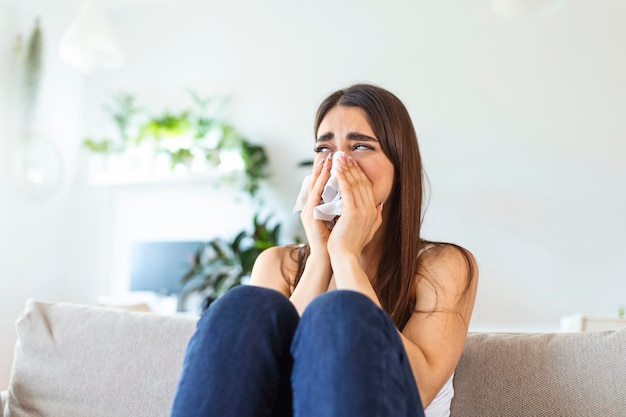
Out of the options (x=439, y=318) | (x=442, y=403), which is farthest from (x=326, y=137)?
(x=442, y=403)

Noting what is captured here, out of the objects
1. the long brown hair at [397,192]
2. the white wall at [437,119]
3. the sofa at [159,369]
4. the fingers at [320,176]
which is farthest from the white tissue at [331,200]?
the white wall at [437,119]

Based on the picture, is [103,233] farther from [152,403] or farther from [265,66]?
[152,403]

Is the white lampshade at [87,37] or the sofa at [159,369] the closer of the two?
the sofa at [159,369]

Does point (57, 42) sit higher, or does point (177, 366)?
point (57, 42)

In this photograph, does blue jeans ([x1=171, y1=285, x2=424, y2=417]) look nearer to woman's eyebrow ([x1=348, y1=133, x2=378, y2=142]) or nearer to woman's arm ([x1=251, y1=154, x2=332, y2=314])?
woman's arm ([x1=251, y1=154, x2=332, y2=314])

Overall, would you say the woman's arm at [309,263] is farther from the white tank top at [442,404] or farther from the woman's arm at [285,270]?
the white tank top at [442,404]

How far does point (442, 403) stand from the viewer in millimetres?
1202

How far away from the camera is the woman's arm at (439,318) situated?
3.61 feet

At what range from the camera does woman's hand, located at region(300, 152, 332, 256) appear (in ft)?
4.61

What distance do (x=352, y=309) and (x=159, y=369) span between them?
0.78 meters

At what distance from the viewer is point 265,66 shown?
3.71m

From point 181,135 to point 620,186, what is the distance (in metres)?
2.33

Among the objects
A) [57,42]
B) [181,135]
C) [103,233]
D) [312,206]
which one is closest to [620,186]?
[312,206]

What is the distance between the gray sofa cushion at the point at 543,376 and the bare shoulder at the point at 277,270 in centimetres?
45
